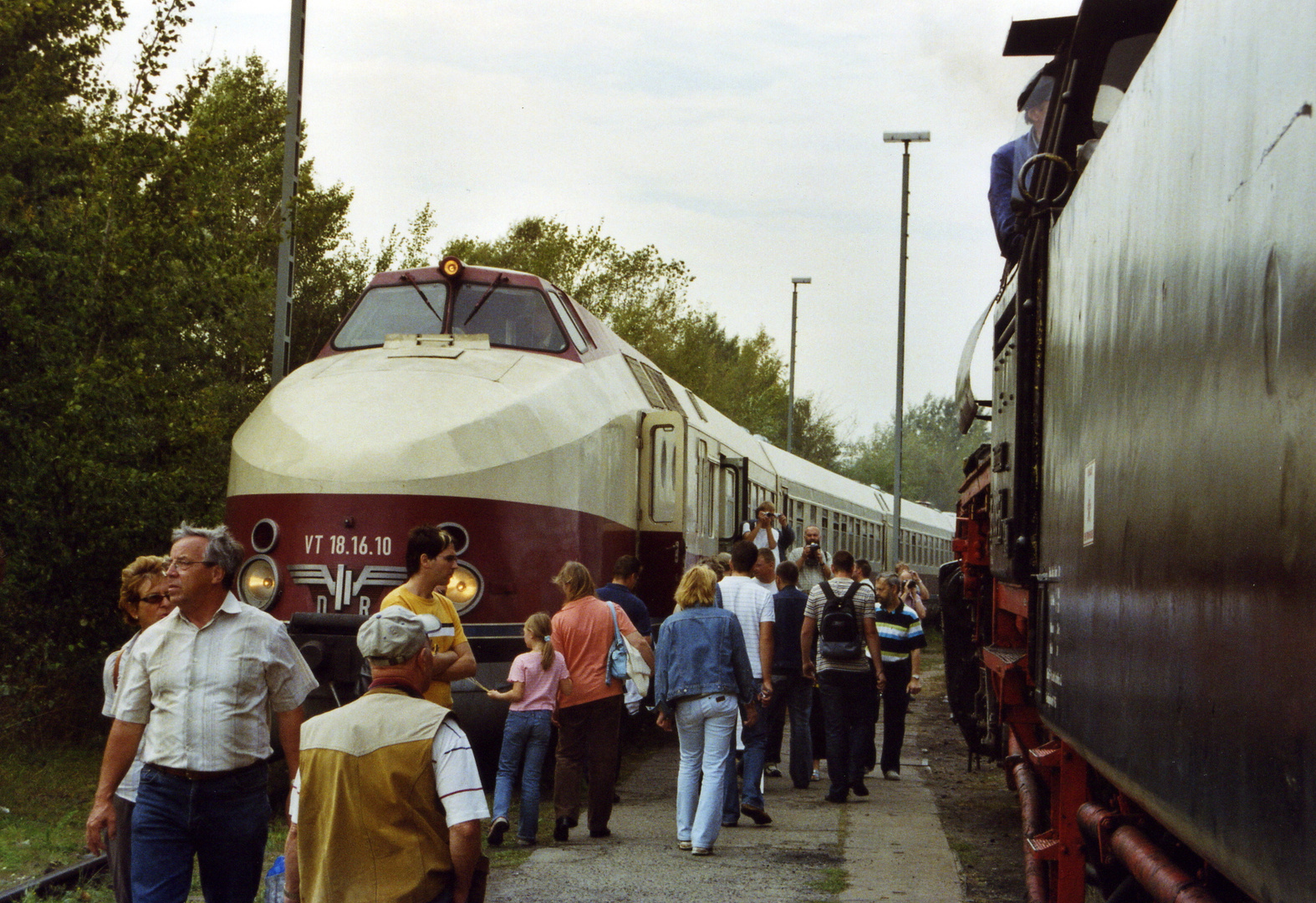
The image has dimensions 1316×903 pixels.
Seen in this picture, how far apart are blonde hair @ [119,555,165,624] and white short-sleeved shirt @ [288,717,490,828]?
2.57 meters

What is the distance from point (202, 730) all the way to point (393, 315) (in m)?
7.37

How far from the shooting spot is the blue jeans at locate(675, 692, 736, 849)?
30.4 ft

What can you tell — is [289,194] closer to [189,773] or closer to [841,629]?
[841,629]

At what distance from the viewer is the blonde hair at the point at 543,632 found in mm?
A: 9633

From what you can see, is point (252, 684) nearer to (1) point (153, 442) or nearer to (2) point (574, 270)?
(1) point (153, 442)

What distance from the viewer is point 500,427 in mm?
10297

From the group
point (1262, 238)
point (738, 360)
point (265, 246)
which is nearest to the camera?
point (1262, 238)

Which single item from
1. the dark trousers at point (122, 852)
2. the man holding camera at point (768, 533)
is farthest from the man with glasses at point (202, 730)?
the man holding camera at point (768, 533)

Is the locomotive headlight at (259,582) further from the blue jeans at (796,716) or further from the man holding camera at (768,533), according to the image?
the man holding camera at (768,533)

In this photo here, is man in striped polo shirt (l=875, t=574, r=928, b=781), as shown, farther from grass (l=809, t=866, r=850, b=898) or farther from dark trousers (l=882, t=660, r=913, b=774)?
grass (l=809, t=866, r=850, b=898)

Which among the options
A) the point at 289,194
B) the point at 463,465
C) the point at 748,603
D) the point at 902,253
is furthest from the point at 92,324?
the point at 902,253

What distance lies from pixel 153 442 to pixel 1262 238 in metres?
12.1

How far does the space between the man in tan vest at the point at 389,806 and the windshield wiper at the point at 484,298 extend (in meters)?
8.18

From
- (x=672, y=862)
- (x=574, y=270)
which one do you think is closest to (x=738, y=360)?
(x=574, y=270)
